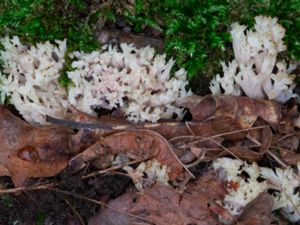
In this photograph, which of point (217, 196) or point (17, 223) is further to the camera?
point (17, 223)

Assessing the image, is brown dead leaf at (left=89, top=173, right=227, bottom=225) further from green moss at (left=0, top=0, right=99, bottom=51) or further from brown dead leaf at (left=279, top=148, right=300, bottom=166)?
green moss at (left=0, top=0, right=99, bottom=51)

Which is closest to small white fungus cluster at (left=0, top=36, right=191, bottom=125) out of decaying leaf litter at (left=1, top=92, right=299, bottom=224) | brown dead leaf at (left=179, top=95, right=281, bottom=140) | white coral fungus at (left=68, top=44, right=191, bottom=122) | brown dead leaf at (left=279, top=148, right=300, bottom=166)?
white coral fungus at (left=68, top=44, right=191, bottom=122)

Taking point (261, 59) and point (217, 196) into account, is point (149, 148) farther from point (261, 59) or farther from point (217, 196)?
point (261, 59)

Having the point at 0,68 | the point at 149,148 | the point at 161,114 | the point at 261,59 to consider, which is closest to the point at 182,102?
the point at 161,114

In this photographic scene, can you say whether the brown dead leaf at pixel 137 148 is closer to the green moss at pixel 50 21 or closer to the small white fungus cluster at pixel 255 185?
the small white fungus cluster at pixel 255 185

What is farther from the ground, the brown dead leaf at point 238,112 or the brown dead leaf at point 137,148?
the brown dead leaf at point 238,112

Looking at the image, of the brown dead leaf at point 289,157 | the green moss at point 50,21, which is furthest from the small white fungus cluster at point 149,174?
the green moss at point 50,21
